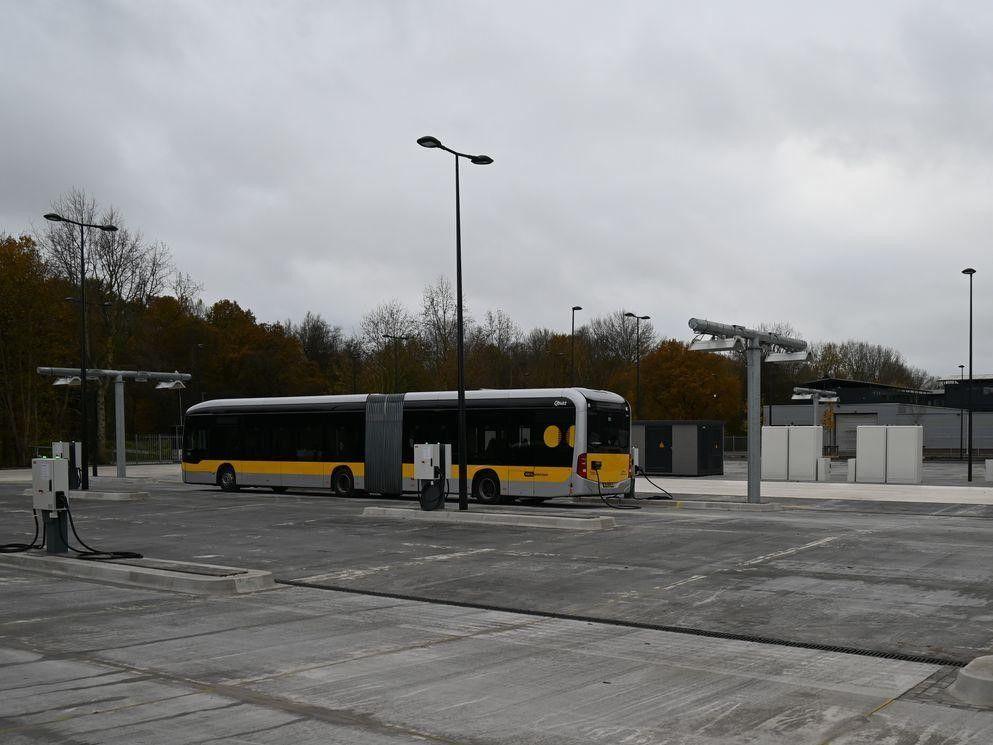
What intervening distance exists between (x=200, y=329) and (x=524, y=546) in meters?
70.7

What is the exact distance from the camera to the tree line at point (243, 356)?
55.2m

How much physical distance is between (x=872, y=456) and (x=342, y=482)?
71.0 feet

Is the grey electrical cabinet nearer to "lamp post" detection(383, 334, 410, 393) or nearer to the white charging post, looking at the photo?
"lamp post" detection(383, 334, 410, 393)

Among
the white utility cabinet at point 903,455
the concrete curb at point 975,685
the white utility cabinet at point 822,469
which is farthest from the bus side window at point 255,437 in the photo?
the concrete curb at point 975,685

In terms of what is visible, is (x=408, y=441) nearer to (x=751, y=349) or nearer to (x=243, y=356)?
(x=751, y=349)

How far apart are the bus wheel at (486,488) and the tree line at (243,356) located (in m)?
25.1

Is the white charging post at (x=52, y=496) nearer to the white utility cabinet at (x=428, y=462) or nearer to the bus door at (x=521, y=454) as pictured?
the white utility cabinet at (x=428, y=462)

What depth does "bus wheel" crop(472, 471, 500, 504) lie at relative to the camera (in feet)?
88.6

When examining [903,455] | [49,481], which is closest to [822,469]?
[903,455]

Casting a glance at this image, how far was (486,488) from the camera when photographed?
27.2 m

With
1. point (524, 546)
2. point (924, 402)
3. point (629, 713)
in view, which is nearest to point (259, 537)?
point (524, 546)

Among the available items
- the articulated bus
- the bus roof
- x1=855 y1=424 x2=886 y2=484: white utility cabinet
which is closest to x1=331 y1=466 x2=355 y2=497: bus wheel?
the articulated bus

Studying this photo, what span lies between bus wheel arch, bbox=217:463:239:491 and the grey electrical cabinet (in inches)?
679

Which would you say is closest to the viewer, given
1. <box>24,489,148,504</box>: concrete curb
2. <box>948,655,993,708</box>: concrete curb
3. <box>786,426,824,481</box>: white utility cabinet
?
<box>948,655,993,708</box>: concrete curb
